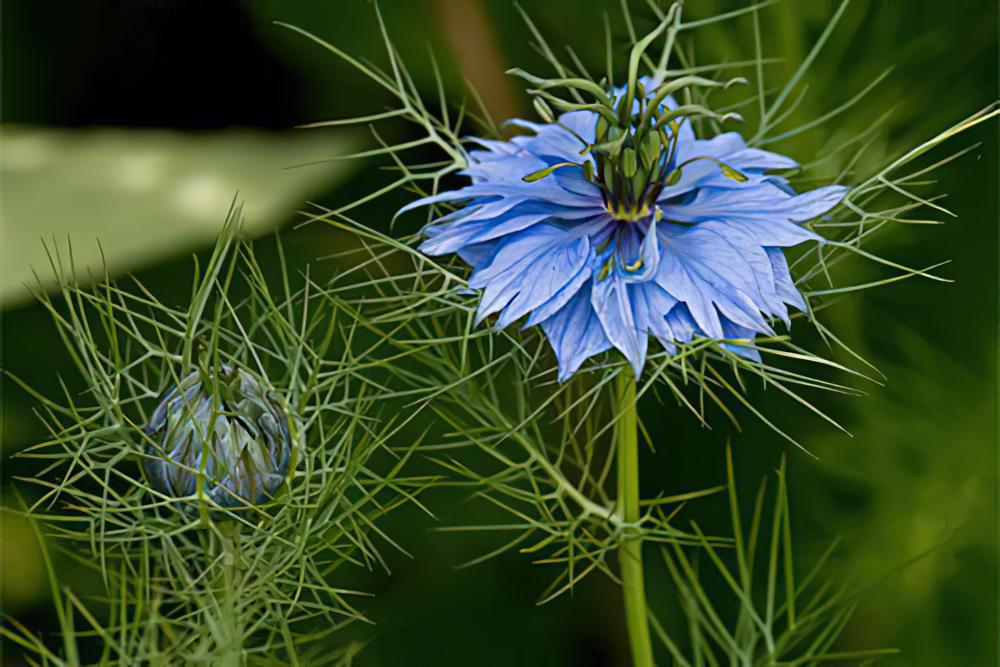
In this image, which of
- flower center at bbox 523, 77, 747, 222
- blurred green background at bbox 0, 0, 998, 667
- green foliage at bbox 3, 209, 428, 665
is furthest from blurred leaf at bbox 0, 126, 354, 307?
flower center at bbox 523, 77, 747, 222

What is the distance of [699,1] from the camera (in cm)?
98

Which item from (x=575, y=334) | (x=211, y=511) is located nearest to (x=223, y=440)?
(x=211, y=511)

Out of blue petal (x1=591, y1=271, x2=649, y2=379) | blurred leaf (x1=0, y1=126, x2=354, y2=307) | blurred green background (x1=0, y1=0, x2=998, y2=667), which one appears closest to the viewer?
blue petal (x1=591, y1=271, x2=649, y2=379)

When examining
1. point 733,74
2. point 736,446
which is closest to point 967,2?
point 733,74

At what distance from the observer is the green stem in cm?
59

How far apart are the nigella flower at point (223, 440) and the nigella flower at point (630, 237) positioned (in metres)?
0.13

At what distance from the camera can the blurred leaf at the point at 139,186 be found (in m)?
1.15

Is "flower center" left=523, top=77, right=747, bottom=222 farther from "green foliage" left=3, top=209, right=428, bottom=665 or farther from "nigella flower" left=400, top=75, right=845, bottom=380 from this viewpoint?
"green foliage" left=3, top=209, right=428, bottom=665

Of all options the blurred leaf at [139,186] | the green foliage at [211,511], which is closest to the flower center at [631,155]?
the green foliage at [211,511]

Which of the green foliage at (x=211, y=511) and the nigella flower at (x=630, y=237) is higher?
the nigella flower at (x=630, y=237)

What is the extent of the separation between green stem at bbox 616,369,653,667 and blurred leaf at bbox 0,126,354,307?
0.61 metres

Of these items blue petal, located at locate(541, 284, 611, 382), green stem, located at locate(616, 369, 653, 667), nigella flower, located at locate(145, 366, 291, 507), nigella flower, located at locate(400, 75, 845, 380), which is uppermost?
nigella flower, located at locate(400, 75, 845, 380)

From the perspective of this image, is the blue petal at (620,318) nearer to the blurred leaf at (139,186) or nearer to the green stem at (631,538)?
the green stem at (631,538)

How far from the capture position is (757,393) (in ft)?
3.35
